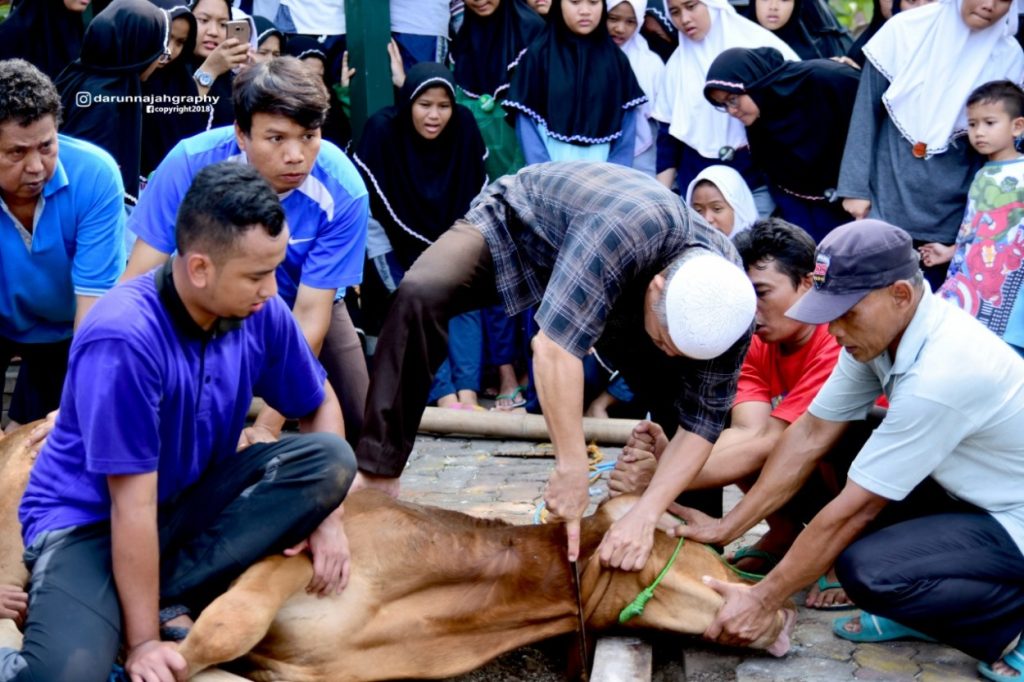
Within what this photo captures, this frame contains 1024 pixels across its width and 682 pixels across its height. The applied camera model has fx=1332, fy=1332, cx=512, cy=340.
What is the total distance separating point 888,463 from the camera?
4.20 m

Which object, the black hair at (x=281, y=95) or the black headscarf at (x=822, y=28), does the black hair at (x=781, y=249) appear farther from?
the black headscarf at (x=822, y=28)

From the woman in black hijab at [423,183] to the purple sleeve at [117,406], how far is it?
424cm

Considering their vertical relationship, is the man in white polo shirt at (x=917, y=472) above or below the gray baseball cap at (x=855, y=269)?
below

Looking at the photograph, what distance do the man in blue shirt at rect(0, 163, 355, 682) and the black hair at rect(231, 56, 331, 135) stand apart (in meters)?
0.98

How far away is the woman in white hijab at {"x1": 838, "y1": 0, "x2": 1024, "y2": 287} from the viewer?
22.2 ft

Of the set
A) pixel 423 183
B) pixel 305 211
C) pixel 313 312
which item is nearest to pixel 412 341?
pixel 313 312

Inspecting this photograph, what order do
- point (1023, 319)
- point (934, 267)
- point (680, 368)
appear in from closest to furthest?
point (680, 368)
point (1023, 319)
point (934, 267)

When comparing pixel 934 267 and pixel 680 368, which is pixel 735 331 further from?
pixel 934 267

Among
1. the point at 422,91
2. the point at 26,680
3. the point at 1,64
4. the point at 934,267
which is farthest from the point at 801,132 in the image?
the point at 26,680

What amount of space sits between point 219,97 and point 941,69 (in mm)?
3880

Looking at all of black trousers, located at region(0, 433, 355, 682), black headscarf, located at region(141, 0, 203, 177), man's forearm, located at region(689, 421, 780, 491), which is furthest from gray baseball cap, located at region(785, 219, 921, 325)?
black headscarf, located at region(141, 0, 203, 177)

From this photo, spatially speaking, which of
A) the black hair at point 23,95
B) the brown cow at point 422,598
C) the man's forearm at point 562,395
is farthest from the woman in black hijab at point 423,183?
the man's forearm at point 562,395

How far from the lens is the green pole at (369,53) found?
8.27m

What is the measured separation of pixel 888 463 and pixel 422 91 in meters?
4.33
